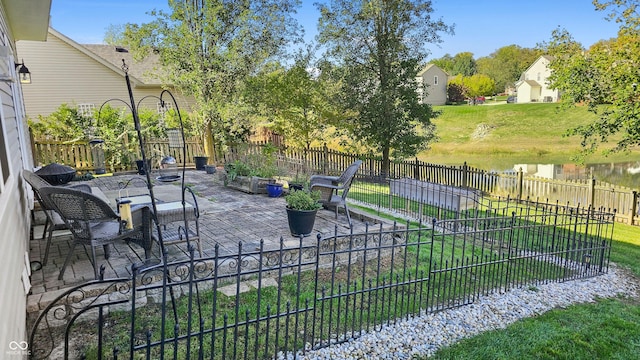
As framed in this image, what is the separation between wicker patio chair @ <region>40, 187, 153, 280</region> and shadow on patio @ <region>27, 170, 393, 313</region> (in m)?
0.21

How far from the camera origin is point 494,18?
24797mm

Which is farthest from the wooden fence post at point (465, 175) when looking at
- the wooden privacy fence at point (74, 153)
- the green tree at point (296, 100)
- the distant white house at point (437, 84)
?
the distant white house at point (437, 84)

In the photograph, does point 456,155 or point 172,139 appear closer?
point 172,139

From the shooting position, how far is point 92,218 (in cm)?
318

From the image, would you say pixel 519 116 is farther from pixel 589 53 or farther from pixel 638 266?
pixel 638 266

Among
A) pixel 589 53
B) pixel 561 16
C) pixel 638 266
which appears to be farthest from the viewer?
pixel 561 16

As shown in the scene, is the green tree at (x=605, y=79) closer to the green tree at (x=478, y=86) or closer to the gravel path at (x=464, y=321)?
the gravel path at (x=464, y=321)

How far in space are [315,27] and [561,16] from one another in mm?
19366

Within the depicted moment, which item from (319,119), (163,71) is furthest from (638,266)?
(163,71)

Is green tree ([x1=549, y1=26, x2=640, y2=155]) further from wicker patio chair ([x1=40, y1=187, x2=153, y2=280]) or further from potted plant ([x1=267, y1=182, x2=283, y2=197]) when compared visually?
wicker patio chair ([x1=40, y1=187, x2=153, y2=280])

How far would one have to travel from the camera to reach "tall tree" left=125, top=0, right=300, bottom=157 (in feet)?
36.3

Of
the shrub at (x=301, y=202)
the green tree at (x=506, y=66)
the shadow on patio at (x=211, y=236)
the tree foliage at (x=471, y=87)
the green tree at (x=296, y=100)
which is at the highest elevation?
the green tree at (x=506, y=66)

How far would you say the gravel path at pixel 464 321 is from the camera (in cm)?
274

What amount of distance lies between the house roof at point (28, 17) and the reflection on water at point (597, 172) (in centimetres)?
1611
